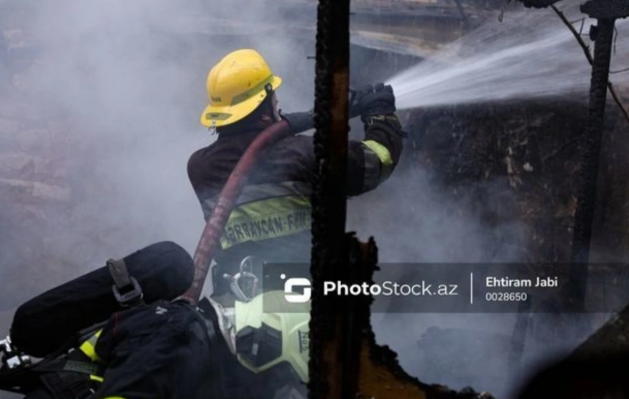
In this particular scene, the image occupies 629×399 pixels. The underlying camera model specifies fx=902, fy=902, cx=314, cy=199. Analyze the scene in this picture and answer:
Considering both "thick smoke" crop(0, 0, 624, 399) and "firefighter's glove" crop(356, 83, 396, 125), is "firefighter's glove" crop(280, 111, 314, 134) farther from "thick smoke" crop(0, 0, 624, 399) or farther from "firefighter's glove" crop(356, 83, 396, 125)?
"thick smoke" crop(0, 0, 624, 399)

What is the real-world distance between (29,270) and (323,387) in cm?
571

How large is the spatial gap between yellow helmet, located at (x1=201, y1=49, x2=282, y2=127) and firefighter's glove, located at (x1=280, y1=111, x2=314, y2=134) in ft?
0.58

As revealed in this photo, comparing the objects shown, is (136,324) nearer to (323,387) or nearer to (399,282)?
(323,387)

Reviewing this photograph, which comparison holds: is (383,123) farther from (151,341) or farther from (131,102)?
(131,102)

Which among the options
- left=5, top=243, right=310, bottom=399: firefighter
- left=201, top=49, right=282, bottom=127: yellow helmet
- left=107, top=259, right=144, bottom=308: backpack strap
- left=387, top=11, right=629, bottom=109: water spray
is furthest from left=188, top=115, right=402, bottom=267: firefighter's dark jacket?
left=387, top=11, right=629, bottom=109: water spray

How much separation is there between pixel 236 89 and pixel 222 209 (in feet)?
2.44

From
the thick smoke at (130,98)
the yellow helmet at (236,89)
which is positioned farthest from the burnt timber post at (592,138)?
the thick smoke at (130,98)

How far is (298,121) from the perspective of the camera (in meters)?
4.14

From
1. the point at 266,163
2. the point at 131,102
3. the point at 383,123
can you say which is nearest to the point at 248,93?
the point at 266,163

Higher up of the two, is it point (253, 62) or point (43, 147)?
point (253, 62)

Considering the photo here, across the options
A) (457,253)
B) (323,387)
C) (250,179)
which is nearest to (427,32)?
(457,253)

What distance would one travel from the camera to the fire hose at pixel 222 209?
367cm

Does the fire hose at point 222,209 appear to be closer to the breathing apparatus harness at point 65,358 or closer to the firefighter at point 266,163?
the firefighter at point 266,163

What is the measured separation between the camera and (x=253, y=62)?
14.1ft
